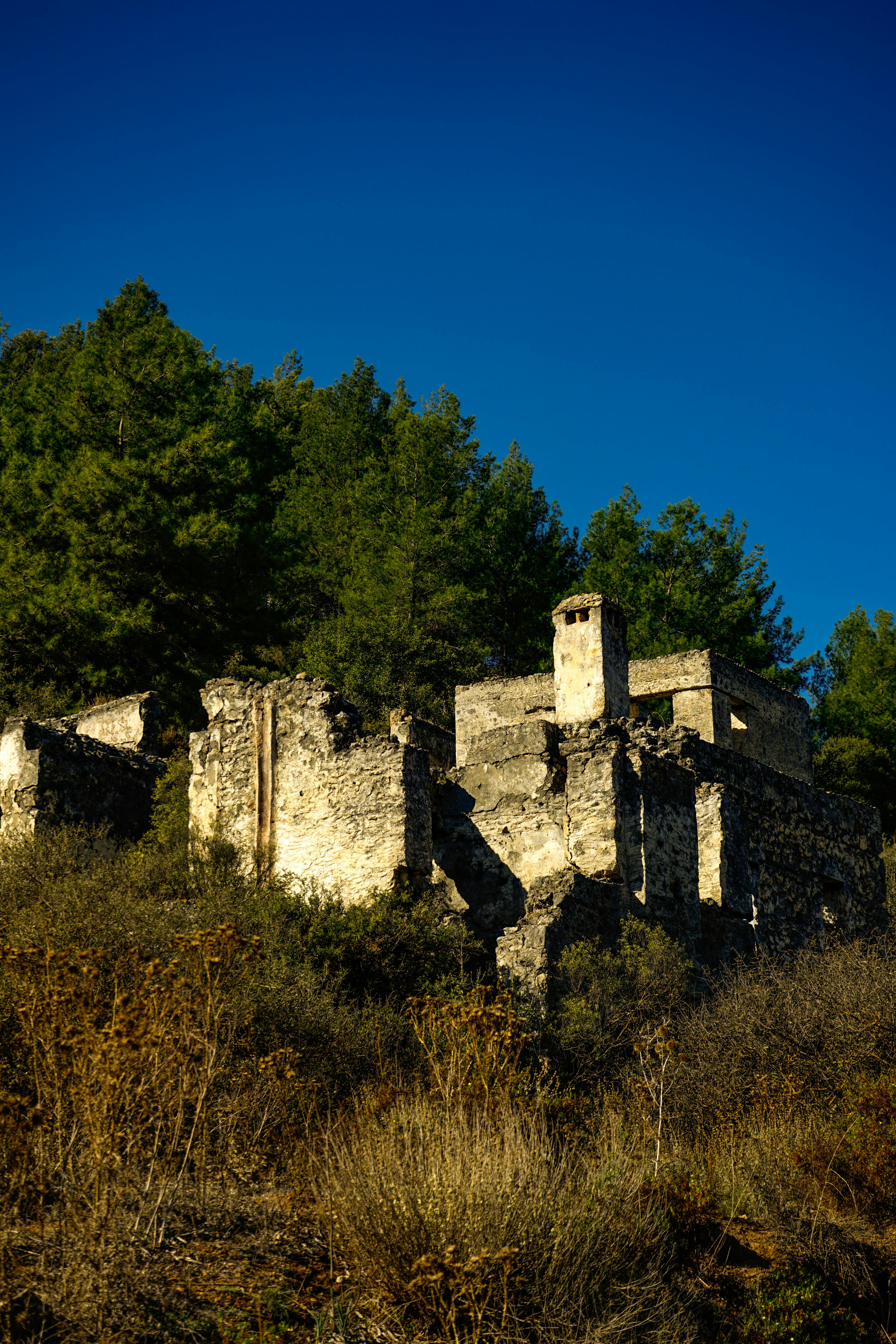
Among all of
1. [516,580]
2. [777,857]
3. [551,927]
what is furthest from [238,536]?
[551,927]

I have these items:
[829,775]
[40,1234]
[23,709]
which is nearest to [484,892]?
[40,1234]

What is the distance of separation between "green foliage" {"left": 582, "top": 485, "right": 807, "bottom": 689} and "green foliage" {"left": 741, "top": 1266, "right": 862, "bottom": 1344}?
20.6 m

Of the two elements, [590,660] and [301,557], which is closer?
[590,660]

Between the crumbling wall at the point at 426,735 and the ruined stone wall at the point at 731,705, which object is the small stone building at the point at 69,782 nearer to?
the crumbling wall at the point at 426,735

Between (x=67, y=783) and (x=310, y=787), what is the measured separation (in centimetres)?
305

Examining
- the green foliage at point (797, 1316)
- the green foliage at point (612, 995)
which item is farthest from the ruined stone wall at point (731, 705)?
the green foliage at point (797, 1316)

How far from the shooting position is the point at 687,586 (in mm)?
28641

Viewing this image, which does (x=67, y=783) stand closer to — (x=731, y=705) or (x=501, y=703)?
(x=501, y=703)

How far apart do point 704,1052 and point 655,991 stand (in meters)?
1.13

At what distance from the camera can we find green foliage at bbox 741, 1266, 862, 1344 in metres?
5.92

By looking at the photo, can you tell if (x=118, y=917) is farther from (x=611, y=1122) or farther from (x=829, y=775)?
(x=829, y=775)

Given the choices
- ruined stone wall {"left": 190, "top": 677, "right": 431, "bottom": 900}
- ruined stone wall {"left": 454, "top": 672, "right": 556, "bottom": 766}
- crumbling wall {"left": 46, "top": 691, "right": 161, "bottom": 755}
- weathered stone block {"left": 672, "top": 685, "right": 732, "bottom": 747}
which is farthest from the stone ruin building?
weathered stone block {"left": 672, "top": 685, "right": 732, "bottom": 747}

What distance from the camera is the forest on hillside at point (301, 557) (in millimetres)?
20875

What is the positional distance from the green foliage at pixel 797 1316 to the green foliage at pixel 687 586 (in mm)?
20554
